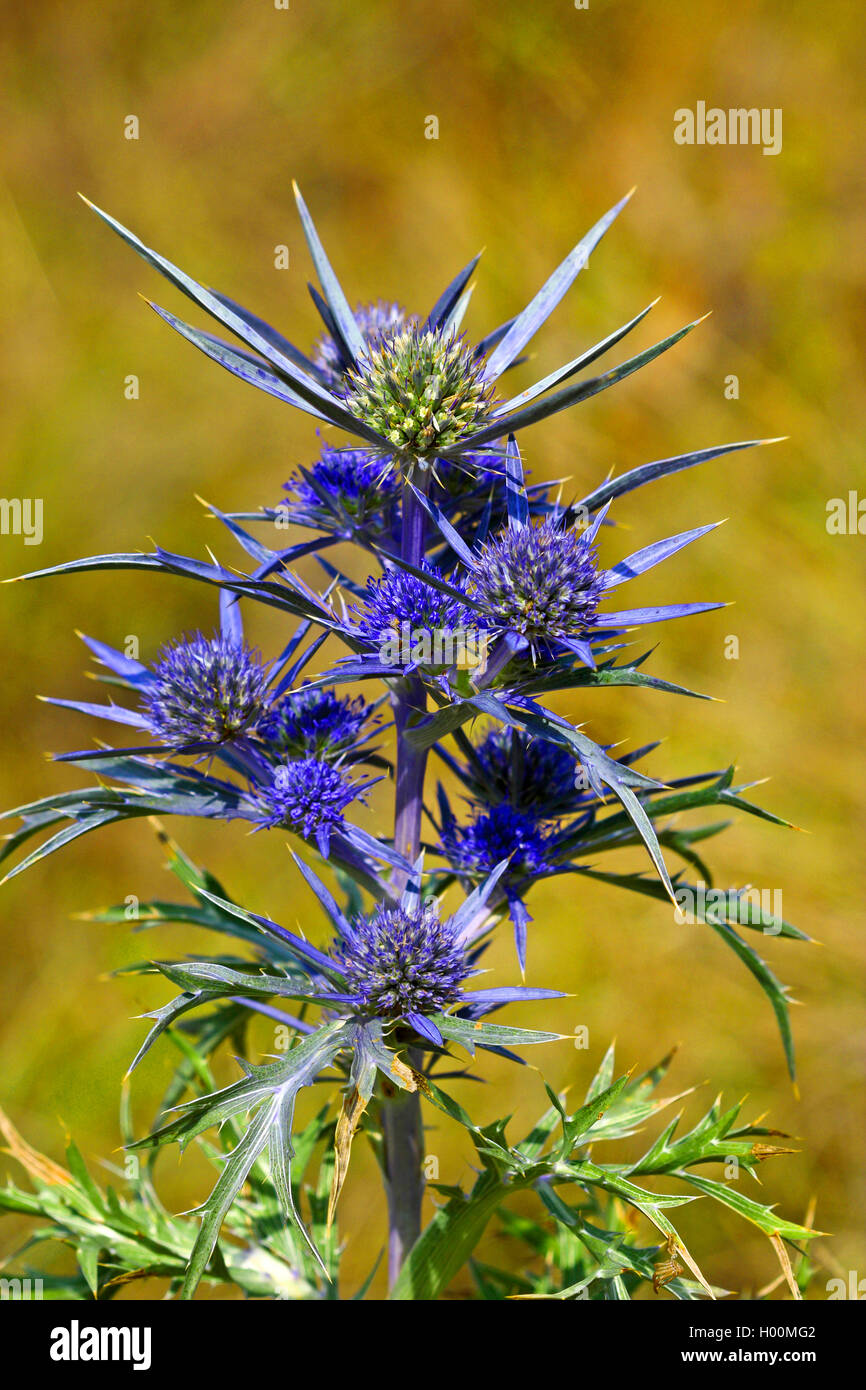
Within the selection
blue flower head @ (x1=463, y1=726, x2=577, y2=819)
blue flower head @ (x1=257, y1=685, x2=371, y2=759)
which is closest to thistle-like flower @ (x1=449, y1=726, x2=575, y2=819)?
blue flower head @ (x1=463, y1=726, x2=577, y2=819)

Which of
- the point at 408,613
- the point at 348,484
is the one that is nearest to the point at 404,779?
the point at 408,613

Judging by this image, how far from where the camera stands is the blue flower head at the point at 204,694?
107cm

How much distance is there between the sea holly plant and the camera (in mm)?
937

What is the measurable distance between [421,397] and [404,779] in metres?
0.41

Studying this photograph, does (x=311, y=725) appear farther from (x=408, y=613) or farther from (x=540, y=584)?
(x=540, y=584)

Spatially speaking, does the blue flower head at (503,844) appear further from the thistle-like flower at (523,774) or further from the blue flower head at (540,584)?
the blue flower head at (540,584)

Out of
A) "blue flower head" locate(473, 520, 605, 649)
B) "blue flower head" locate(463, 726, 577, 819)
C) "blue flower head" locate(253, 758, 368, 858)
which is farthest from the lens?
"blue flower head" locate(463, 726, 577, 819)

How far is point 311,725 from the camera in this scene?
113cm

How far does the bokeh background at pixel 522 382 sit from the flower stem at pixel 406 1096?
6.15 ft

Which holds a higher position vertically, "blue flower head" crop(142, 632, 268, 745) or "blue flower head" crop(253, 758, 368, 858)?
"blue flower head" crop(142, 632, 268, 745)

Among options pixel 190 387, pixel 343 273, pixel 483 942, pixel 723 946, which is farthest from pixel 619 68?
pixel 483 942

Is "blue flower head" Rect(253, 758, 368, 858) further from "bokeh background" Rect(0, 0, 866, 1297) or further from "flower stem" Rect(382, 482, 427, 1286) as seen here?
"bokeh background" Rect(0, 0, 866, 1297)

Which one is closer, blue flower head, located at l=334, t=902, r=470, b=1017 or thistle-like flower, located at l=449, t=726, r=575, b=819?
blue flower head, located at l=334, t=902, r=470, b=1017

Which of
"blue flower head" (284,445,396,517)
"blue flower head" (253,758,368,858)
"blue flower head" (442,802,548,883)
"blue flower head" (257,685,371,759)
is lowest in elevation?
"blue flower head" (442,802,548,883)
